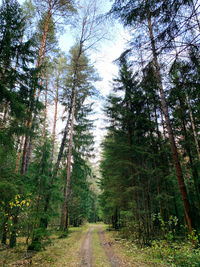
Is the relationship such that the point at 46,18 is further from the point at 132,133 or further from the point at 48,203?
the point at 48,203


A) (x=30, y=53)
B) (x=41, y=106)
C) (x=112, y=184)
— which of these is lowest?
(x=112, y=184)

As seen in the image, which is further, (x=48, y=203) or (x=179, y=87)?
(x=48, y=203)

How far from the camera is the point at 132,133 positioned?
12.0m

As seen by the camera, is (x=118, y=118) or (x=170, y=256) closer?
(x=170, y=256)

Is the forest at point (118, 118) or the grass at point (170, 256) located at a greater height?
the forest at point (118, 118)

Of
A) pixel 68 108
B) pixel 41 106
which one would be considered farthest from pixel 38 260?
pixel 68 108

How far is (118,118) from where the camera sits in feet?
40.0

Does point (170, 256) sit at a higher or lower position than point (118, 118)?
lower

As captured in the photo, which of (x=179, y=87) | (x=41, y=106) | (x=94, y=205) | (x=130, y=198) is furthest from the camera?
(x=94, y=205)

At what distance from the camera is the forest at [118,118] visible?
Answer: 12.6ft

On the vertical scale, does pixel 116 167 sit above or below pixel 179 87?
below

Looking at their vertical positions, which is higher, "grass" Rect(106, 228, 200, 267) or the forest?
the forest

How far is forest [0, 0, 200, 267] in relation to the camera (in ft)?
12.6

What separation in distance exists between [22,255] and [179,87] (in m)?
8.99
